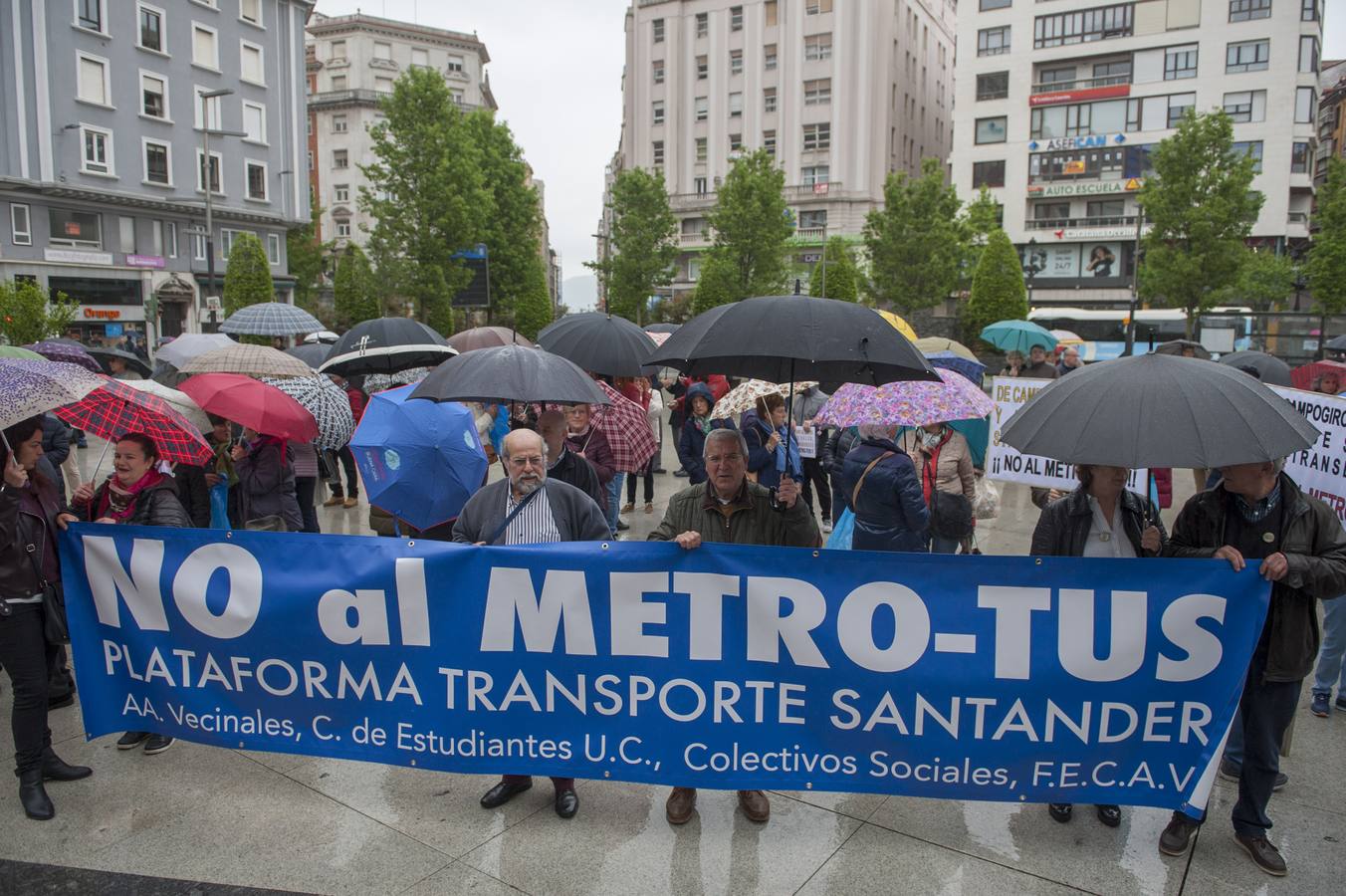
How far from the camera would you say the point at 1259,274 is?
48.3 metres

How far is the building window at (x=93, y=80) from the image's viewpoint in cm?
3891

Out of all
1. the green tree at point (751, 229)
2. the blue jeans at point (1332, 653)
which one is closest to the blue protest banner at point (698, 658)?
the blue jeans at point (1332, 653)

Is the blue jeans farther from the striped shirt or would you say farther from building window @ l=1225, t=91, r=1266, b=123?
building window @ l=1225, t=91, r=1266, b=123

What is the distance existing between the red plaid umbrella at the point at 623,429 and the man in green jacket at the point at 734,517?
10.5 ft

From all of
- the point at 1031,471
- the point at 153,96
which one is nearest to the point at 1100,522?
the point at 1031,471

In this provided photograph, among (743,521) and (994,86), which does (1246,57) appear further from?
(743,521)

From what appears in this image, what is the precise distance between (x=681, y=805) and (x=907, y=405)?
266 centimetres

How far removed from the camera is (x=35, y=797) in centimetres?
429

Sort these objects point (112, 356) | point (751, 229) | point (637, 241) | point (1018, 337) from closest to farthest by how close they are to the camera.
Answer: point (112, 356) < point (1018, 337) < point (751, 229) < point (637, 241)

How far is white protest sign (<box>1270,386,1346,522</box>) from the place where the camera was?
558cm

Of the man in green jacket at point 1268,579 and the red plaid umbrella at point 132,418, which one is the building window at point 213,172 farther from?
the man in green jacket at point 1268,579

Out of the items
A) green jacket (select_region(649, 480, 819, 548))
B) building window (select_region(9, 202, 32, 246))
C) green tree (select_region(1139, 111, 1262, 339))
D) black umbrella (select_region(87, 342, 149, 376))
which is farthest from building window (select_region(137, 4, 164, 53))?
green jacket (select_region(649, 480, 819, 548))

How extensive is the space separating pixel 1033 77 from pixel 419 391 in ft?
211

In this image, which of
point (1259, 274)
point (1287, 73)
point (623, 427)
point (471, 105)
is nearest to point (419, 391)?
point (623, 427)
